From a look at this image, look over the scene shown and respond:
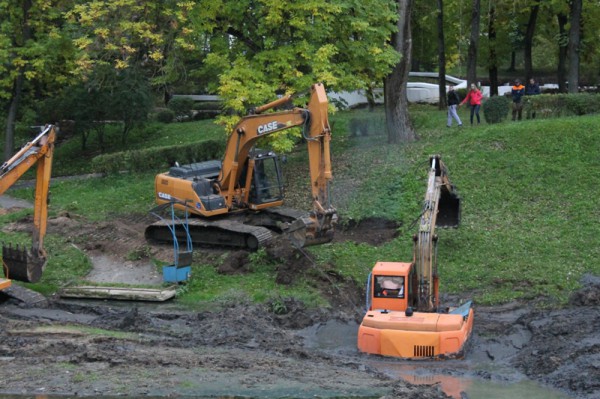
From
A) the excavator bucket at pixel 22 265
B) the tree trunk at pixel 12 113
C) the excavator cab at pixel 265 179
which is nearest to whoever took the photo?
the excavator bucket at pixel 22 265

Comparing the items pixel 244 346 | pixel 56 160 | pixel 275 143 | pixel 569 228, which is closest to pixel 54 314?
pixel 244 346

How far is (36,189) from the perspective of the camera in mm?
20891

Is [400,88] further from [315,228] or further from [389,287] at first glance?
[389,287]

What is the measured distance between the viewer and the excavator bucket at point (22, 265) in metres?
20.8

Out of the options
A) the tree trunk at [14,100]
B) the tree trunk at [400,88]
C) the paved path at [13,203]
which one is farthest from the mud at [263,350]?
the tree trunk at [14,100]

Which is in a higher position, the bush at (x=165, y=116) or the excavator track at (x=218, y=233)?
the bush at (x=165, y=116)

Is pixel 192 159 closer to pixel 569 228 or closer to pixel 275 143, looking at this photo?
pixel 275 143

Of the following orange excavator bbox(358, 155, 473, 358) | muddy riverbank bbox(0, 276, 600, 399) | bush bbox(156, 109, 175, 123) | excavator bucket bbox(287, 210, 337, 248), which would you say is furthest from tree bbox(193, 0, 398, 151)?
bush bbox(156, 109, 175, 123)

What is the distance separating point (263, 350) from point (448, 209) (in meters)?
5.86

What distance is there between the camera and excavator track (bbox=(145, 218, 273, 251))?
2294 centimetres

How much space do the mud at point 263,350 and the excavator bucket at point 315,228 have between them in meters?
1.40

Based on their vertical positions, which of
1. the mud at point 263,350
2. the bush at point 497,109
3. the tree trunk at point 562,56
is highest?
the tree trunk at point 562,56

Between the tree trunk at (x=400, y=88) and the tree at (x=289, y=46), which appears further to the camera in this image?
the tree trunk at (x=400, y=88)

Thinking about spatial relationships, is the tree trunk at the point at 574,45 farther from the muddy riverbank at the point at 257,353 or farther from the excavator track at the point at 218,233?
the excavator track at the point at 218,233
